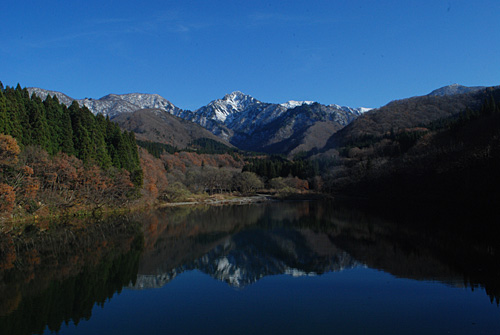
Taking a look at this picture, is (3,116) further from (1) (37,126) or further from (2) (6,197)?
(2) (6,197)

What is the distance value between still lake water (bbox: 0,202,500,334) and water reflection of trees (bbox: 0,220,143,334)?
49 mm

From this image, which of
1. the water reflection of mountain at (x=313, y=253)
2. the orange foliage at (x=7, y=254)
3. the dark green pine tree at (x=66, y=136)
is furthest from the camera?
the dark green pine tree at (x=66, y=136)

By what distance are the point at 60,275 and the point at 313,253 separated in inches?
510

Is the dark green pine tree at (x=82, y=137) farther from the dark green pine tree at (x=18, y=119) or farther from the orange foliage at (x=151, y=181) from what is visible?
the orange foliage at (x=151, y=181)

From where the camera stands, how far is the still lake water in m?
9.60

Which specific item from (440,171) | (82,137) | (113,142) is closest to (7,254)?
(82,137)

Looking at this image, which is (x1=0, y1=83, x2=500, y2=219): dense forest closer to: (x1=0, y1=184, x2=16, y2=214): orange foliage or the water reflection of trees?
(x1=0, y1=184, x2=16, y2=214): orange foliage

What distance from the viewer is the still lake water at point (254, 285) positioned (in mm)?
9602

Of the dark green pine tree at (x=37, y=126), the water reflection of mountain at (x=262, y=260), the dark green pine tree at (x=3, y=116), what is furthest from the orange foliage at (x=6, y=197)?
the water reflection of mountain at (x=262, y=260)

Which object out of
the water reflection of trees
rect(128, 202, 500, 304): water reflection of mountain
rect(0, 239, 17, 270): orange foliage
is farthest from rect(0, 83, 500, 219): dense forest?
rect(128, 202, 500, 304): water reflection of mountain

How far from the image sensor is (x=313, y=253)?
20.0 metres

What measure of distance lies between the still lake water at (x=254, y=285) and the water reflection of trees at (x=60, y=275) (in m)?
0.05

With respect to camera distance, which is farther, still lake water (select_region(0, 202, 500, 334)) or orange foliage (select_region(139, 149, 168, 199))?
orange foliage (select_region(139, 149, 168, 199))

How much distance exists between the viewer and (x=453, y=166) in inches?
1753
